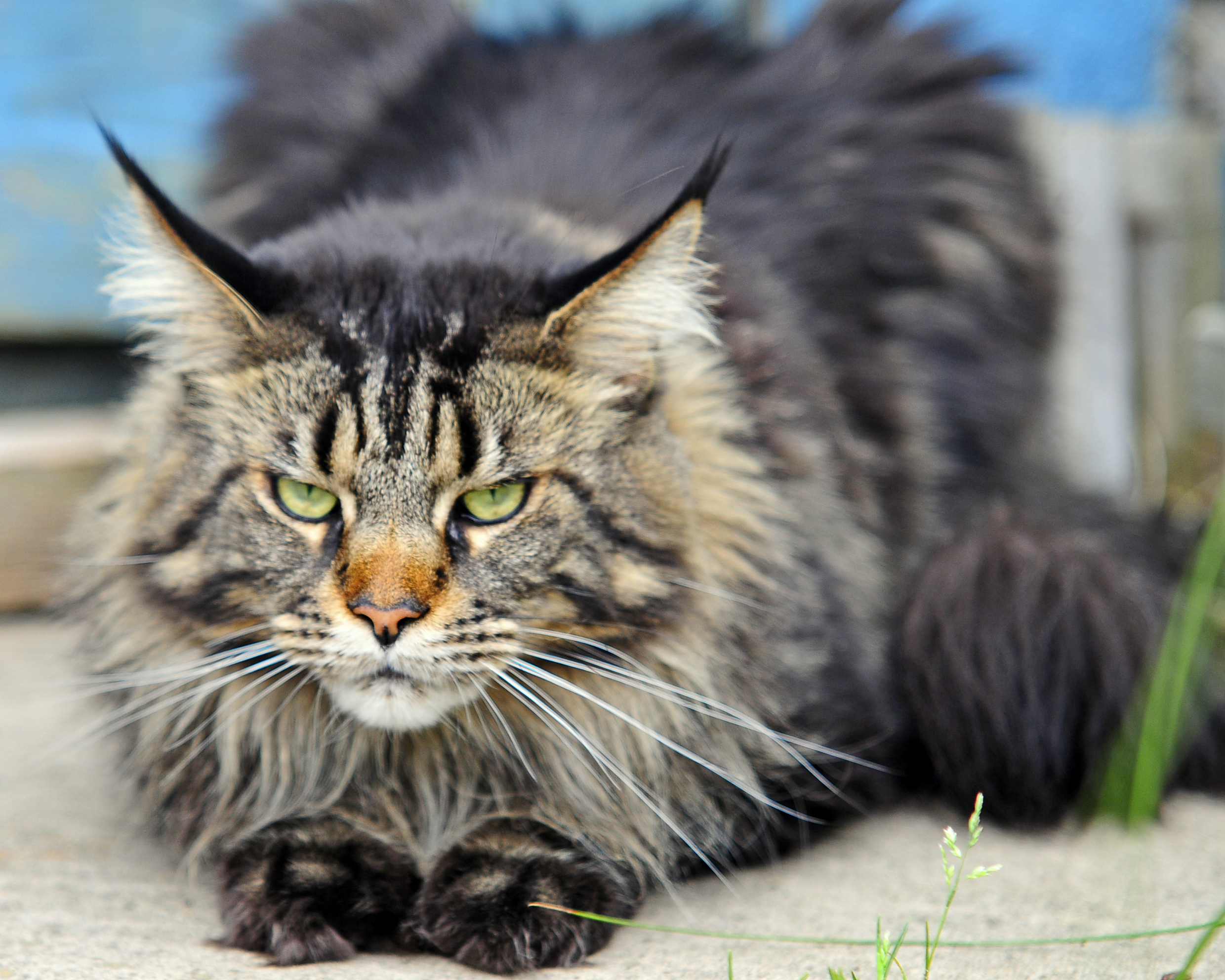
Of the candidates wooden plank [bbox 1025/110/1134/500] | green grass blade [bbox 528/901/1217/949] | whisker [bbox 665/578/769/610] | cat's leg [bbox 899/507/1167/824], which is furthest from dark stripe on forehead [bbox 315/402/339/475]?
wooden plank [bbox 1025/110/1134/500]

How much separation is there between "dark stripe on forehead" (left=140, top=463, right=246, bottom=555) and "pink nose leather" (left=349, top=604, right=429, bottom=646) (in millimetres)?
260

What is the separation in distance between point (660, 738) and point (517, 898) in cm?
24

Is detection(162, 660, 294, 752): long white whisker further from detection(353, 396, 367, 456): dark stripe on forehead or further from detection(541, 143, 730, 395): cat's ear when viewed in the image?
detection(541, 143, 730, 395): cat's ear

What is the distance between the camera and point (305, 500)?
4.48 feet

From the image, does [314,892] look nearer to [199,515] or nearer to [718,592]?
[199,515]

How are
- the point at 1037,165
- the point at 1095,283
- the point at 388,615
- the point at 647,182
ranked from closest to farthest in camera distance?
1. the point at 388,615
2. the point at 647,182
3. the point at 1037,165
4. the point at 1095,283

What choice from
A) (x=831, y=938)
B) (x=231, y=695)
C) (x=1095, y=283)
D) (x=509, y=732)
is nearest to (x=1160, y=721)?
(x=831, y=938)

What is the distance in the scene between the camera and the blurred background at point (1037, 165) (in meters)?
2.62

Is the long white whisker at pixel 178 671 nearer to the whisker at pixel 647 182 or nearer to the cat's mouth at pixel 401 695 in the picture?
the cat's mouth at pixel 401 695

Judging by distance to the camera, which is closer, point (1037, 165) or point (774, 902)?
point (774, 902)

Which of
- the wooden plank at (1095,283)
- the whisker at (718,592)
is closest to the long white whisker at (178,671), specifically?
the whisker at (718,592)

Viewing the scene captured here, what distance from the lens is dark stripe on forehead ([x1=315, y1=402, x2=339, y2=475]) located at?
133 centimetres

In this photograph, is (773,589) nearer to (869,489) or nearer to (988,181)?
(869,489)

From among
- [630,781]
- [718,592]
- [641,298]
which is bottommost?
[630,781]
